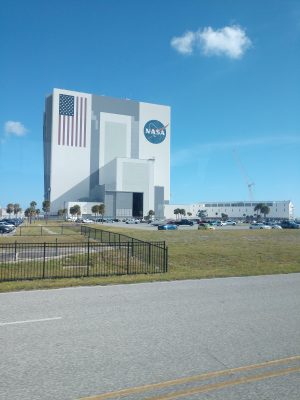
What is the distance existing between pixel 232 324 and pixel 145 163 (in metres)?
160

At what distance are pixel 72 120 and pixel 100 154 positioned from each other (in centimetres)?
1914

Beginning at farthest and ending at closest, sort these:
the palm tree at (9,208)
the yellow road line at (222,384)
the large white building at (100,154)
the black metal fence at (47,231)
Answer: the large white building at (100,154) → the palm tree at (9,208) → the black metal fence at (47,231) → the yellow road line at (222,384)

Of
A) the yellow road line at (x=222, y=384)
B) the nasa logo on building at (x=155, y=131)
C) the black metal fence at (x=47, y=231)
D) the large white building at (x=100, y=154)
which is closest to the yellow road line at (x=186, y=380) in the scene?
the yellow road line at (x=222, y=384)

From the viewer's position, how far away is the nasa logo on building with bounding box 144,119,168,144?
180750 mm

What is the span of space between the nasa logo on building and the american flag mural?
31.1m

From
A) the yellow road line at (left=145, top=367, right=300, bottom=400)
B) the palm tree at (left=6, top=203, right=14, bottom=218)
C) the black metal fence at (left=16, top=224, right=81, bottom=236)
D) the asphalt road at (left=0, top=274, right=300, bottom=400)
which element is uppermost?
the palm tree at (left=6, top=203, right=14, bottom=218)

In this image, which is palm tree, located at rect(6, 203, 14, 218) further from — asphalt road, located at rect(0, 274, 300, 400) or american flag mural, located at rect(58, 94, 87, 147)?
asphalt road, located at rect(0, 274, 300, 400)

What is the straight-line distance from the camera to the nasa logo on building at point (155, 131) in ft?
593

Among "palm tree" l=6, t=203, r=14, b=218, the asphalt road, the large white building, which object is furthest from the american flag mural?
the asphalt road

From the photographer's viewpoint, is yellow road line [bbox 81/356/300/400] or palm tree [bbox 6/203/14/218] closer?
yellow road line [bbox 81/356/300/400]

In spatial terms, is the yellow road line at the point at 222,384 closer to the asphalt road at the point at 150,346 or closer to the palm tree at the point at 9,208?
the asphalt road at the point at 150,346

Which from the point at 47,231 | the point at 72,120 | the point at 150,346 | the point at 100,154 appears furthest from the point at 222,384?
the point at 100,154

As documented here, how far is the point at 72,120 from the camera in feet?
527

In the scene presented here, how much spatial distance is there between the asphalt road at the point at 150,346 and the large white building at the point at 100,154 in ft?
496
